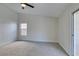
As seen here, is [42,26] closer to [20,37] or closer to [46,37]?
[46,37]

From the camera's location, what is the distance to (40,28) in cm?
927

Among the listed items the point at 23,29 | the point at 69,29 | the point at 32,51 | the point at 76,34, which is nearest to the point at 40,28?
the point at 23,29

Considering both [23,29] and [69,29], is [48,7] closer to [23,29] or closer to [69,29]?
[69,29]

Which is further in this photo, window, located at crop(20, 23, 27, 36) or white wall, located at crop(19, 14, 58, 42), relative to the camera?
window, located at crop(20, 23, 27, 36)

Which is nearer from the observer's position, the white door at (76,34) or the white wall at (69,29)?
the white door at (76,34)

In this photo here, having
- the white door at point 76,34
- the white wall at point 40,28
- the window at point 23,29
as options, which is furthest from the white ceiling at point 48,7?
the window at point 23,29

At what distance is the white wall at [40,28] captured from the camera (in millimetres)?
9086

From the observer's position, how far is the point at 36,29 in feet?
30.7

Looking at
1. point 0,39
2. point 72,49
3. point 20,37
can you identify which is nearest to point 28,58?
point 72,49

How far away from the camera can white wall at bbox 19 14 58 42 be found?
9.09 metres

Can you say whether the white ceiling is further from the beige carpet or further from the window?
the window

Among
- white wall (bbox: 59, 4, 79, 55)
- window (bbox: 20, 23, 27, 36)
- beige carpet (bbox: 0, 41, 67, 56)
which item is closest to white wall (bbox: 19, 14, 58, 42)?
window (bbox: 20, 23, 27, 36)

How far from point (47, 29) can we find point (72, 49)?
5.51 m

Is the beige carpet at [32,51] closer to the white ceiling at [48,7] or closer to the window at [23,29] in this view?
the white ceiling at [48,7]
